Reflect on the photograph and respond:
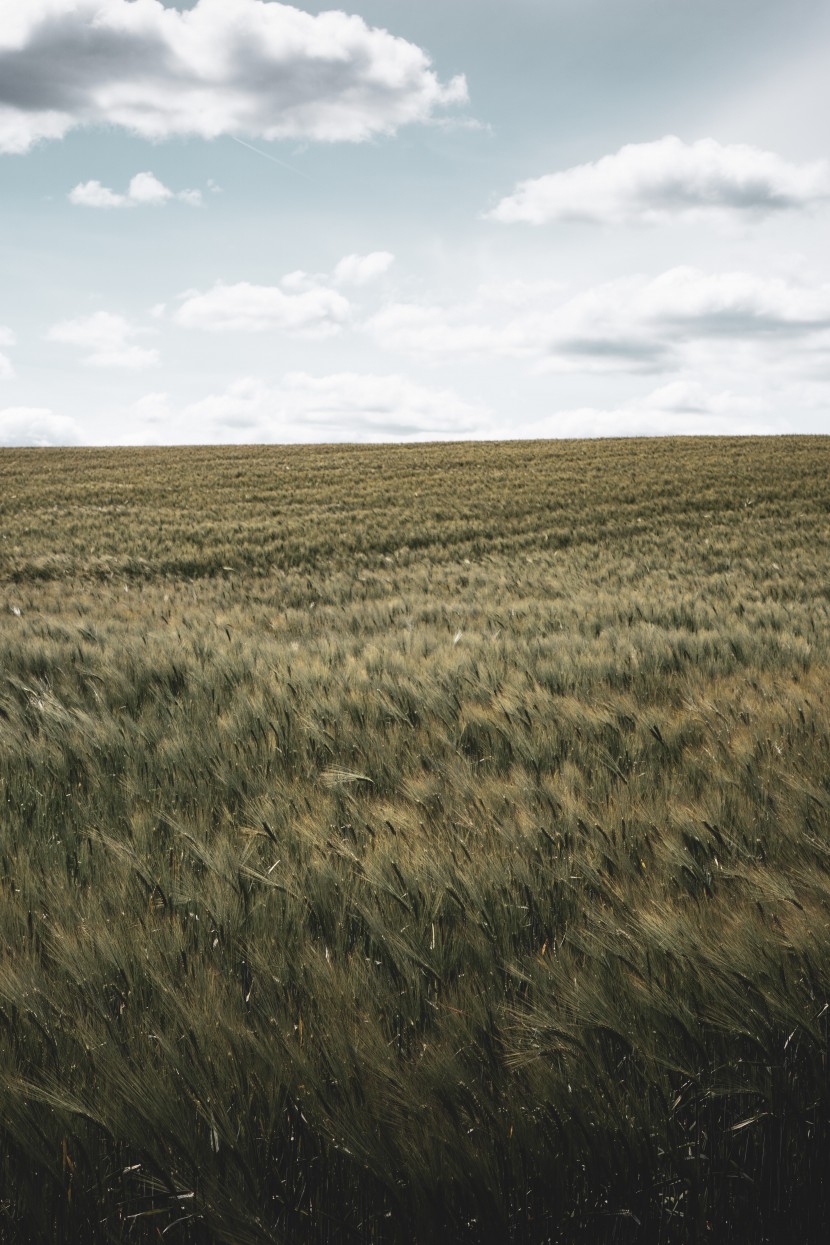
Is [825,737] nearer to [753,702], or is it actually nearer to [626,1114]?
[753,702]

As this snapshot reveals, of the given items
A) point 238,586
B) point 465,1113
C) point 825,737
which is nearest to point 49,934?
point 465,1113

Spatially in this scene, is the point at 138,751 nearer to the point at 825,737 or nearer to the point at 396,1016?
the point at 396,1016

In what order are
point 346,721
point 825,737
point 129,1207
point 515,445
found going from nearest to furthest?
point 129,1207 < point 825,737 < point 346,721 < point 515,445

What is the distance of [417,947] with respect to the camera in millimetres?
1584

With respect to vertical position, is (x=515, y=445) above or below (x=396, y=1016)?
above

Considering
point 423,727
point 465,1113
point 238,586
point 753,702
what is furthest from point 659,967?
point 238,586

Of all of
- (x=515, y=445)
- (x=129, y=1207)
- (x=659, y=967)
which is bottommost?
(x=129, y=1207)

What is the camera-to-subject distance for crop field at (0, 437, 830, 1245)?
107cm

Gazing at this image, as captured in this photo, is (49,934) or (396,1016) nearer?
(396,1016)

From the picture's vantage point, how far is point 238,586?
11.2 m

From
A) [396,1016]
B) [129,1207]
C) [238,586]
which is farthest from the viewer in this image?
[238,586]

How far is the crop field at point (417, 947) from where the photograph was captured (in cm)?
107

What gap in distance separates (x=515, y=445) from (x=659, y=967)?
4160 centimetres

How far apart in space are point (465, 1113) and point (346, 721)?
7.39ft
